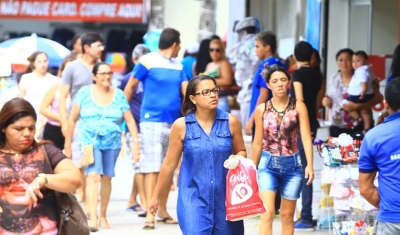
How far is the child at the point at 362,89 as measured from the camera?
38.2ft

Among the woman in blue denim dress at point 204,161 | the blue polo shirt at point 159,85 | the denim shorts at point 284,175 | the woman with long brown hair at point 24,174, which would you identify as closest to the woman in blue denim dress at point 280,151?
the denim shorts at point 284,175

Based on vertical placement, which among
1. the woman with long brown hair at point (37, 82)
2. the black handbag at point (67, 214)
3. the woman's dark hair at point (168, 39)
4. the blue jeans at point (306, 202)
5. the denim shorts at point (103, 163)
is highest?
the woman's dark hair at point (168, 39)

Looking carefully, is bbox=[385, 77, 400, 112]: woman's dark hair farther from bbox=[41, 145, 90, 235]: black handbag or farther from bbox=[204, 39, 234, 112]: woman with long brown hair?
bbox=[204, 39, 234, 112]: woman with long brown hair

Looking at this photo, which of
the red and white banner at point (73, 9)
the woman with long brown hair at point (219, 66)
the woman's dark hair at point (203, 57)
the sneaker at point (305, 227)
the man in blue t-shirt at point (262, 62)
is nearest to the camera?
the sneaker at point (305, 227)

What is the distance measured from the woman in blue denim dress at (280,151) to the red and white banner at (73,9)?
798 inches

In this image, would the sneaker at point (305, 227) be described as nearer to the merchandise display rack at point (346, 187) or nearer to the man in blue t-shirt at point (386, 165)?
the merchandise display rack at point (346, 187)

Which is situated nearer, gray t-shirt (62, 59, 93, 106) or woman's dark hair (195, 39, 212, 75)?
gray t-shirt (62, 59, 93, 106)

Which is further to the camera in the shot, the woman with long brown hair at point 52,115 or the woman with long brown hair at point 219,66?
the woman with long brown hair at point 219,66

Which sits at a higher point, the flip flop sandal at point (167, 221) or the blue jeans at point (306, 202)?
the blue jeans at point (306, 202)

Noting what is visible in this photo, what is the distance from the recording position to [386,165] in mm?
6004

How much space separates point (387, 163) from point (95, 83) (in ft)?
17.2

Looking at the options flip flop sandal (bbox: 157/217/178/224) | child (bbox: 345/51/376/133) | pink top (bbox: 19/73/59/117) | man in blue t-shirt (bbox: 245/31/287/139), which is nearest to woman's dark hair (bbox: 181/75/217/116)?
man in blue t-shirt (bbox: 245/31/287/139)

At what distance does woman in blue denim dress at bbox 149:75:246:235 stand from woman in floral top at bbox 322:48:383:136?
509cm

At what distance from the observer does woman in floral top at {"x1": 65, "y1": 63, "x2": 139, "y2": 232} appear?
1029 cm
